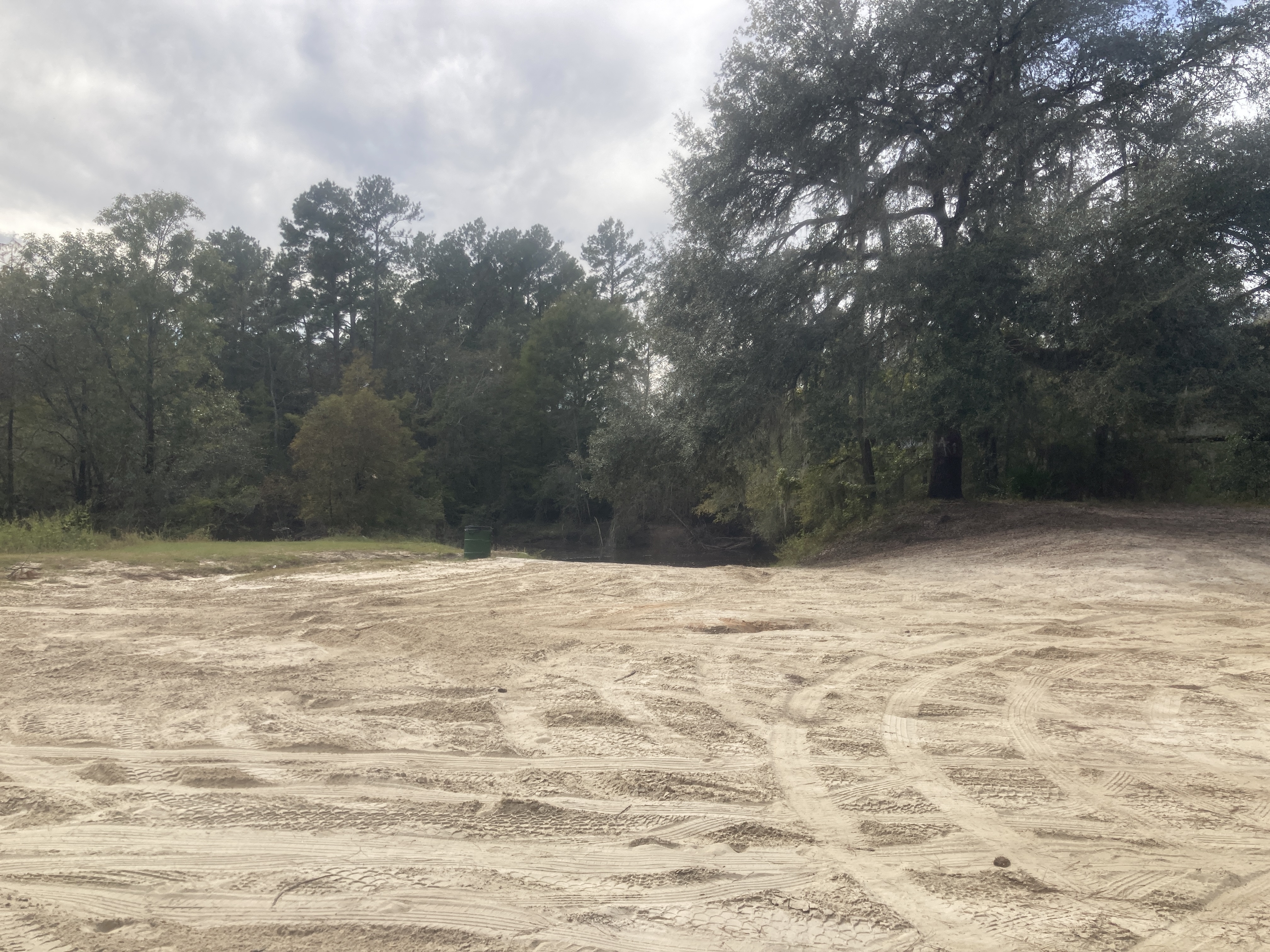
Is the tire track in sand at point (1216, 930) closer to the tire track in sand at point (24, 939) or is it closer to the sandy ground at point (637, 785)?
the sandy ground at point (637, 785)

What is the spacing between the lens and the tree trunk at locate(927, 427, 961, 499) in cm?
1881

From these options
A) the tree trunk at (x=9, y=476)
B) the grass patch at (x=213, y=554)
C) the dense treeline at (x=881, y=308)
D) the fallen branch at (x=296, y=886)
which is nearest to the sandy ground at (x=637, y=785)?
the fallen branch at (x=296, y=886)

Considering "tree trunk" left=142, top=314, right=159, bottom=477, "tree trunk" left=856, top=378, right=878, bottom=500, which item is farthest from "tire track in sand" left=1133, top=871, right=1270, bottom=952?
"tree trunk" left=142, top=314, right=159, bottom=477

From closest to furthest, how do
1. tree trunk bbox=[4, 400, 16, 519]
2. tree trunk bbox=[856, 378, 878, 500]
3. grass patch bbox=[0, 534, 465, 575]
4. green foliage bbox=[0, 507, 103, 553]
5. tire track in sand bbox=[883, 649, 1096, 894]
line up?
1. tire track in sand bbox=[883, 649, 1096, 894]
2. grass patch bbox=[0, 534, 465, 575]
3. green foliage bbox=[0, 507, 103, 553]
4. tree trunk bbox=[856, 378, 878, 500]
5. tree trunk bbox=[4, 400, 16, 519]

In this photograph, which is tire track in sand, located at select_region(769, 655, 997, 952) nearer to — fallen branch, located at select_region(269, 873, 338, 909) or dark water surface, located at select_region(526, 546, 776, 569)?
fallen branch, located at select_region(269, 873, 338, 909)

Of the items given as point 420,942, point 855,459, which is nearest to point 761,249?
point 855,459

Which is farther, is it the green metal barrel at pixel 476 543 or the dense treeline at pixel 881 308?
the green metal barrel at pixel 476 543

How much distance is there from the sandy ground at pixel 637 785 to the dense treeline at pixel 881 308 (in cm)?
816

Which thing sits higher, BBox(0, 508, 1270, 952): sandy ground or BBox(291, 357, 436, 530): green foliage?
BBox(291, 357, 436, 530): green foliage

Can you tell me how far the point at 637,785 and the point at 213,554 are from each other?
12485 millimetres

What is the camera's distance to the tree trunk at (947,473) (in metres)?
18.8

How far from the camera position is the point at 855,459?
2200 centimetres

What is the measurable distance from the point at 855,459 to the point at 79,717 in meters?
20.0

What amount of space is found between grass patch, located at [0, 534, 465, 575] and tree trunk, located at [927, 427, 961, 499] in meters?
11.8
